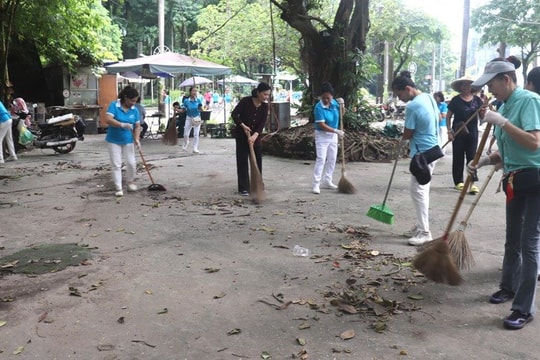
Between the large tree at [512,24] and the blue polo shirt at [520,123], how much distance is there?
74.0 feet

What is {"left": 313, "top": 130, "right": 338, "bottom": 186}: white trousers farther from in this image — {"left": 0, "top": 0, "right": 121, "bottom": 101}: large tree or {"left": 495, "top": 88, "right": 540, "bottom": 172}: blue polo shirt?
{"left": 0, "top": 0, "right": 121, "bottom": 101}: large tree

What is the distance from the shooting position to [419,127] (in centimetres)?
562

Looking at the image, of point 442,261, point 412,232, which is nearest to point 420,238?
A: point 412,232

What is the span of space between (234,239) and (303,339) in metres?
2.52

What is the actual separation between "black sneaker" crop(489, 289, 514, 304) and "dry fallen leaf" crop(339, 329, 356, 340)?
1253 millimetres

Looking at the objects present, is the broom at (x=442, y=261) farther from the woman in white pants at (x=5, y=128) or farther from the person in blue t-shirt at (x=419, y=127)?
the woman in white pants at (x=5, y=128)

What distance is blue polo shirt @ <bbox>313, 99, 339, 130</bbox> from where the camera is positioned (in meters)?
8.07

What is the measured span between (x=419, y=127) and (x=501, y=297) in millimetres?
2130

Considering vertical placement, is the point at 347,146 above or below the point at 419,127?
below

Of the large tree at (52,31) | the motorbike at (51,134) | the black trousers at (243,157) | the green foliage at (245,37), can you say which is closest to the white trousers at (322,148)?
the black trousers at (243,157)

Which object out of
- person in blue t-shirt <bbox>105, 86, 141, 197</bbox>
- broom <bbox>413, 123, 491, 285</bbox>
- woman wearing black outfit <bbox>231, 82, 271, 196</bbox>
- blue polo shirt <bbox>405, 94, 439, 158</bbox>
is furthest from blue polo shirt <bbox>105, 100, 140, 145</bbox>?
broom <bbox>413, 123, 491, 285</bbox>

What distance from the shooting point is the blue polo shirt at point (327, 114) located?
807cm

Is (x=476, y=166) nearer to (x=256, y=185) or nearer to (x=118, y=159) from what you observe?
(x=256, y=185)

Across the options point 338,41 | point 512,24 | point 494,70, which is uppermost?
point 512,24
